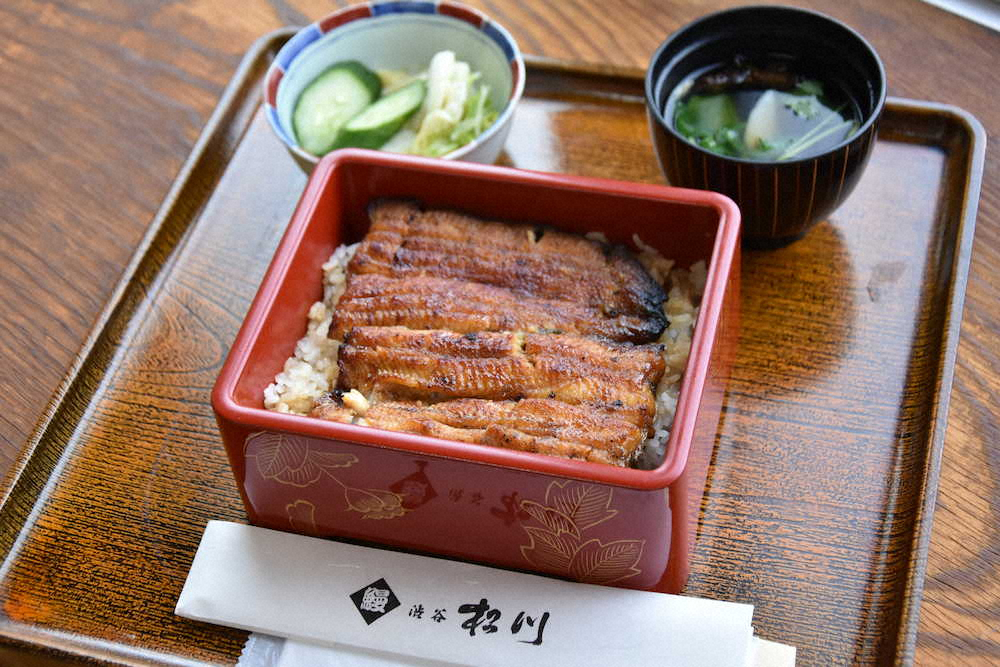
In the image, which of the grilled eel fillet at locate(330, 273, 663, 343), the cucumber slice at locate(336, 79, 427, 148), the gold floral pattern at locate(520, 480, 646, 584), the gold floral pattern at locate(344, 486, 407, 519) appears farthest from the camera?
the cucumber slice at locate(336, 79, 427, 148)

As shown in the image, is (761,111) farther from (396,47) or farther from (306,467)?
(306,467)

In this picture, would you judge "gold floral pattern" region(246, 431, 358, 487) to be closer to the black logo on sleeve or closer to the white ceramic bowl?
the black logo on sleeve

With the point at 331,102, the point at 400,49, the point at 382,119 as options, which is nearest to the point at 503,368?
the point at 382,119

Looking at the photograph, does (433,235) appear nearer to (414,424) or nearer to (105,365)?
(414,424)

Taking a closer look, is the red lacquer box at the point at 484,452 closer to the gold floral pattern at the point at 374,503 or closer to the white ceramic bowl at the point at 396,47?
the gold floral pattern at the point at 374,503

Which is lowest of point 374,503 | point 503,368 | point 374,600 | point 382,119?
point 374,600

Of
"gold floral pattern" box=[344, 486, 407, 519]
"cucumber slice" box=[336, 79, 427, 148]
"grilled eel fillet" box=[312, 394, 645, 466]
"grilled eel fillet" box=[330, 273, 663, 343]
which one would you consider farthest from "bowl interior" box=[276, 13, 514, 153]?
"gold floral pattern" box=[344, 486, 407, 519]
